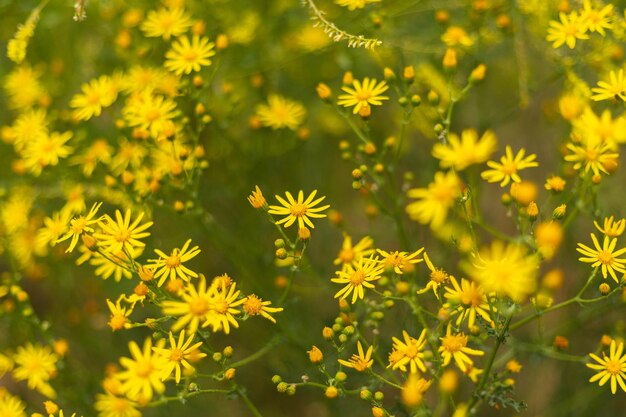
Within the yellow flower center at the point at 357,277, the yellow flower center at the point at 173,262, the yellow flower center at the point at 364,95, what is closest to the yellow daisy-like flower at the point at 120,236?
the yellow flower center at the point at 173,262

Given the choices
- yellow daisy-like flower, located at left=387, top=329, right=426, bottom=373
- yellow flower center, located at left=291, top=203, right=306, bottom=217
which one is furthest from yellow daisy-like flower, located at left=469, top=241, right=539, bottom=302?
yellow flower center, located at left=291, top=203, right=306, bottom=217

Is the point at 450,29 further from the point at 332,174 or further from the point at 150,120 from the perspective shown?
the point at 332,174

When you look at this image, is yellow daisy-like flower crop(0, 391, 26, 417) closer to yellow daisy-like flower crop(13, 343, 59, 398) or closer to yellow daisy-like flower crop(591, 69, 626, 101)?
yellow daisy-like flower crop(13, 343, 59, 398)

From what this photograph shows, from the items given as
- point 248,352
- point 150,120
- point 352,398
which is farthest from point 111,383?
point 248,352

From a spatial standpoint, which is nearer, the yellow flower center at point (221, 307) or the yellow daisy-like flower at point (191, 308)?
the yellow daisy-like flower at point (191, 308)

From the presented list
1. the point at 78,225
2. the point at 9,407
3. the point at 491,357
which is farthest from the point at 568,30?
the point at 9,407

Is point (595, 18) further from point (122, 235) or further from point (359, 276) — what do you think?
point (122, 235)

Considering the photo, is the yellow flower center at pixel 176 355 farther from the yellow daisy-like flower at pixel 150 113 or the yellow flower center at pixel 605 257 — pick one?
the yellow flower center at pixel 605 257
